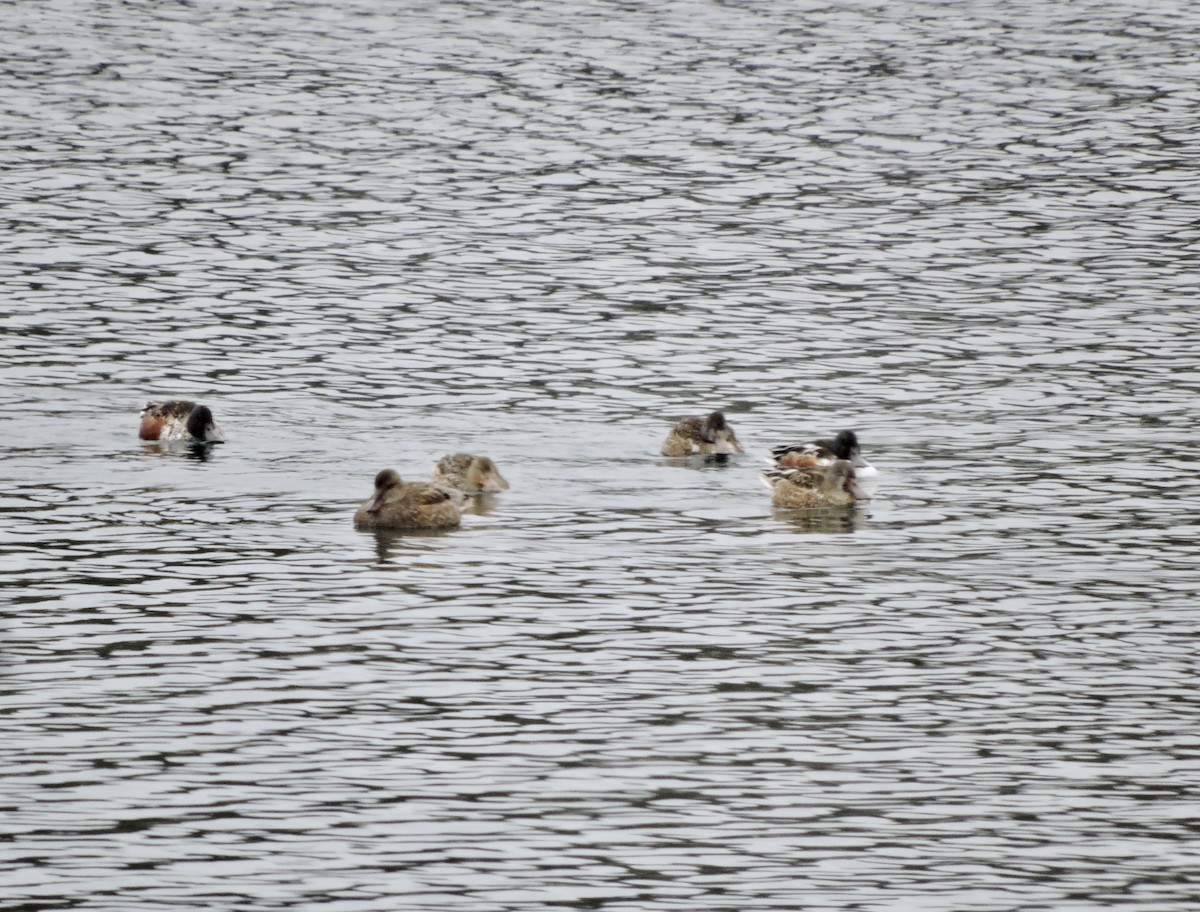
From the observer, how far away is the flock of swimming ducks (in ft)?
69.2

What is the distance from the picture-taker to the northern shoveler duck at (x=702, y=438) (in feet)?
77.7

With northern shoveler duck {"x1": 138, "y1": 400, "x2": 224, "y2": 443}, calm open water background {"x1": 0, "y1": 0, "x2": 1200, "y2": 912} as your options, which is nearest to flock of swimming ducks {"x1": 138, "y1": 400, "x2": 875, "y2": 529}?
northern shoveler duck {"x1": 138, "y1": 400, "x2": 224, "y2": 443}

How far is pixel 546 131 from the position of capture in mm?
44000

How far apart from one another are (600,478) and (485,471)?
49.7 inches

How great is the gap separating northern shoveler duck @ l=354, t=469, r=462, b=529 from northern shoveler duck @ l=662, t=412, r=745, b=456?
3.34 m

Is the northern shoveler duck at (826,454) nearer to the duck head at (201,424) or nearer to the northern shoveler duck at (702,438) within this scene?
the northern shoveler duck at (702,438)

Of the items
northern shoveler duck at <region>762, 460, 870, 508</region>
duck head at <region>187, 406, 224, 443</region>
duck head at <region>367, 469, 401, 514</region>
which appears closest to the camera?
duck head at <region>367, 469, 401, 514</region>

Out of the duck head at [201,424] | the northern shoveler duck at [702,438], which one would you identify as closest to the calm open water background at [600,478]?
the northern shoveler duck at [702,438]

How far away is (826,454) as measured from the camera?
2236cm

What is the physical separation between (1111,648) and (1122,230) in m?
20.3

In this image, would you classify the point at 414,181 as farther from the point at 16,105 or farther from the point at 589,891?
the point at 589,891

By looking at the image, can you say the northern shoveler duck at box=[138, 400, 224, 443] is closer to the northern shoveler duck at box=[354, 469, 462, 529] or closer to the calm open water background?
the calm open water background

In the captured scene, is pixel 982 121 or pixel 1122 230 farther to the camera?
pixel 982 121

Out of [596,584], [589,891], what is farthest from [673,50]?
[589,891]
